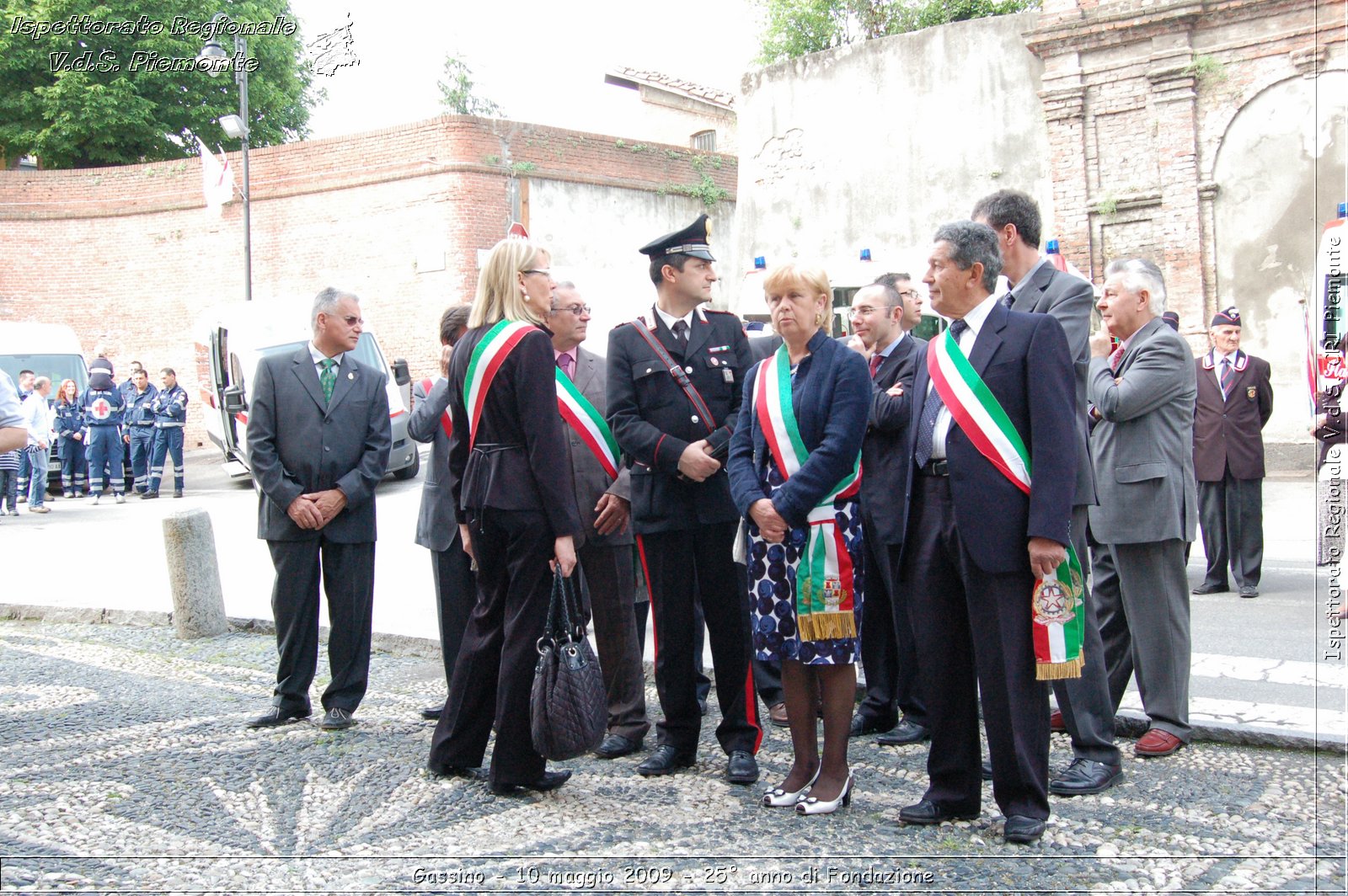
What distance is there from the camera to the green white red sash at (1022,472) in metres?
3.88

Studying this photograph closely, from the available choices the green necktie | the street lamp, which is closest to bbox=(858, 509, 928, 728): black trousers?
the green necktie

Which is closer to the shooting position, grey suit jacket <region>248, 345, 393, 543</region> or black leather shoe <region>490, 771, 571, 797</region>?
black leather shoe <region>490, 771, 571, 797</region>

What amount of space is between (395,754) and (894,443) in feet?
8.47

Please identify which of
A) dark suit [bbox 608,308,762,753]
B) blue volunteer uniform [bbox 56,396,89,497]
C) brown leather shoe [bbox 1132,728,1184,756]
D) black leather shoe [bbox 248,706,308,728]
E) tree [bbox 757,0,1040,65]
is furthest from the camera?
tree [bbox 757,0,1040,65]

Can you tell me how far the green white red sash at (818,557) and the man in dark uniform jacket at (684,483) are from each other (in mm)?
451

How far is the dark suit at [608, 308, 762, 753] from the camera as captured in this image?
16.0 ft

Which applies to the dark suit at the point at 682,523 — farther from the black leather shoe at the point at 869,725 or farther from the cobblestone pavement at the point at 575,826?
the black leather shoe at the point at 869,725

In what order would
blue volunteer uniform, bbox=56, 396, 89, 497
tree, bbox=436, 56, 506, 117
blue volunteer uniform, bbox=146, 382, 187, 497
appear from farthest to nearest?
tree, bbox=436, 56, 506, 117, blue volunteer uniform, bbox=56, 396, 89, 497, blue volunteer uniform, bbox=146, 382, 187, 497

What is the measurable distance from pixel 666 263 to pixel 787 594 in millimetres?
1533

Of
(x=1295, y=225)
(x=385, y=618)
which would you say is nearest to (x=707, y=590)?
(x=385, y=618)

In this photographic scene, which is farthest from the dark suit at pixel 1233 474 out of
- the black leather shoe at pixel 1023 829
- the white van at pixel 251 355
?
the white van at pixel 251 355

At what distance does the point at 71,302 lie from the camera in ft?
95.3

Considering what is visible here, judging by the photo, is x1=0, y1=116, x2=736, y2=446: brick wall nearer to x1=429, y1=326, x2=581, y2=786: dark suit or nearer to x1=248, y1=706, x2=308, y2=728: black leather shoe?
x1=248, y1=706, x2=308, y2=728: black leather shoe

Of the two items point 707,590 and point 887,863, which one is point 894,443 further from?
point 887,863
